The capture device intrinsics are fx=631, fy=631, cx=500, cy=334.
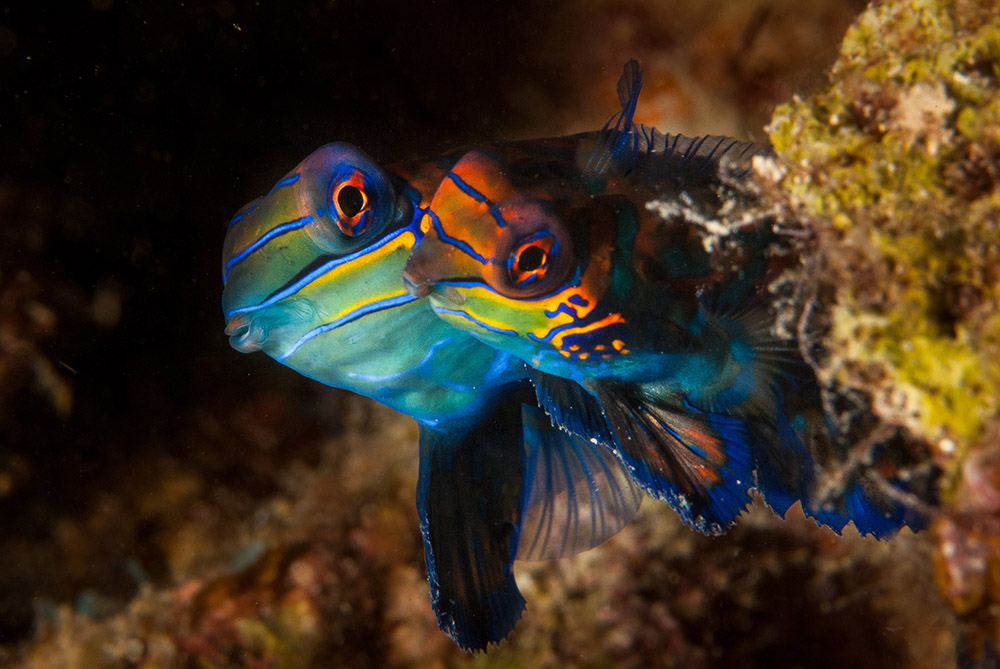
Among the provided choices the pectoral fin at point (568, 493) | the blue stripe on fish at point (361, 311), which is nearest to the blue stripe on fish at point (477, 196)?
the blue stripe on fish at point (361, 311)

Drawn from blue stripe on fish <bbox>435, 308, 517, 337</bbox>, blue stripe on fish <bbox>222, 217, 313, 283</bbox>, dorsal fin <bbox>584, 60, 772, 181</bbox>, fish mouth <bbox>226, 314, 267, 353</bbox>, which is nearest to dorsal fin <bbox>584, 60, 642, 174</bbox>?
dorsal fin <bbox>584, 60, 772, 181</bbox>

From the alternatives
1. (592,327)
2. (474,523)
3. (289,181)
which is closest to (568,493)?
(474,523)

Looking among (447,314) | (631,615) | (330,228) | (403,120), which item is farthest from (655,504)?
(403,120)

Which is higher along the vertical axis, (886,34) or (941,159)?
(886,34)

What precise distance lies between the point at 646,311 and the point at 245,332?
1618 mm

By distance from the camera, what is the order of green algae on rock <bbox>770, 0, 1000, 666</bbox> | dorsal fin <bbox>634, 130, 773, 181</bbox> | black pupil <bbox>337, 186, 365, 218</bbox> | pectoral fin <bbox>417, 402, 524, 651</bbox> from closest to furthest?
green algae on rock <bbox>770, 0, 1000, 666</bbox>
dorsal fin <bbox>634, 130, 773, 181</bbox>
black pupil <bbox>337, 186, 365, 218</bbox>
pectoral fin <bbox>417, 402, 524, 651</bbox>

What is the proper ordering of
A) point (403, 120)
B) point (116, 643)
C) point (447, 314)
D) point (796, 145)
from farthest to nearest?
point (403, 120), point (116, 643), point (447, 314), point (796, 145)

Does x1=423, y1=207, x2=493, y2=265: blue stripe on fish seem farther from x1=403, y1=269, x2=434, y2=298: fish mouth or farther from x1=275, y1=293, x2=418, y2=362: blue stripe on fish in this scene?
x1=275, y1=293, x2=418, y2=362: blue stripe on fish

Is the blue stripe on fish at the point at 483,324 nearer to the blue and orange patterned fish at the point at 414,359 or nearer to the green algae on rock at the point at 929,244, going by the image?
the blue and orange patterned fish at the point at 414,359

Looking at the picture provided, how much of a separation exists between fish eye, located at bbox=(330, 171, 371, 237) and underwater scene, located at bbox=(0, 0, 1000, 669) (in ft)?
0.04

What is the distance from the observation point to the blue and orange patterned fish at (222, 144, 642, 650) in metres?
2.52

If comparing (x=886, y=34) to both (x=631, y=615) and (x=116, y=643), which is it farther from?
(x=116, y=643)

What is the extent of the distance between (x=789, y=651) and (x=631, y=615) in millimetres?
939

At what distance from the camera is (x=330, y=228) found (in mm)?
2447
